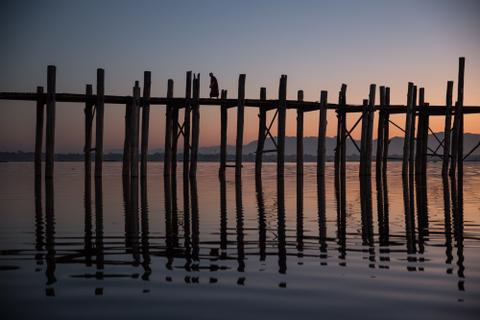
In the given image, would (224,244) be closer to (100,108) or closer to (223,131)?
(100,108)

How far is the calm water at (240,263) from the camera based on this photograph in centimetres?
418

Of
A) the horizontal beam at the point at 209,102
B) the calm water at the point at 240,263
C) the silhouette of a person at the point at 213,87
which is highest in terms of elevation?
the silhouette of a person at the point at 213,87

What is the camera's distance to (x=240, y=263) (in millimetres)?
5816

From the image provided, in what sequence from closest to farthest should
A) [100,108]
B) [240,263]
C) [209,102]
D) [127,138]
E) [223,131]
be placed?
[240,263], [100,108], [127,138], [209,102], [223,131]

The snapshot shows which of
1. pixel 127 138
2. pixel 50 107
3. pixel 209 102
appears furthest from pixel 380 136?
pixel 50 107

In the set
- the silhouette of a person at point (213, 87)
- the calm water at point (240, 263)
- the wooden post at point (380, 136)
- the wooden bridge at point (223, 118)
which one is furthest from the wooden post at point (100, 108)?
the wooden post at point (380, 136)

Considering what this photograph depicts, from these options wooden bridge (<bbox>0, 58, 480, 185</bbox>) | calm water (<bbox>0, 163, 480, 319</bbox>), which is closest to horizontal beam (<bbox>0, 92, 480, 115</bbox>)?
wooden bridge (<bbox>0, 58, 480, 185</bbox>)

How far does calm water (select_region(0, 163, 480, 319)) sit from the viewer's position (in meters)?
4.18

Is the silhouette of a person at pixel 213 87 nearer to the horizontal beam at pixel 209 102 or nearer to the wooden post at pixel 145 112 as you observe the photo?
the horizontal beam at pixel 209 102

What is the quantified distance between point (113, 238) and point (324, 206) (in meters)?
5.62

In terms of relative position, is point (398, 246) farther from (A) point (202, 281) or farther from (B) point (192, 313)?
(B) point (192, 313)

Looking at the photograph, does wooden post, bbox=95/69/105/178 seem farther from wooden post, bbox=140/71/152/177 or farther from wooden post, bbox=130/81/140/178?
wooden post, bbox=140/71/152/177

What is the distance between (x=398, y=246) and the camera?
6.95 meters

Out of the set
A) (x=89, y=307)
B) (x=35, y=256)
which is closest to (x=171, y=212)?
(x=35, y=256)
